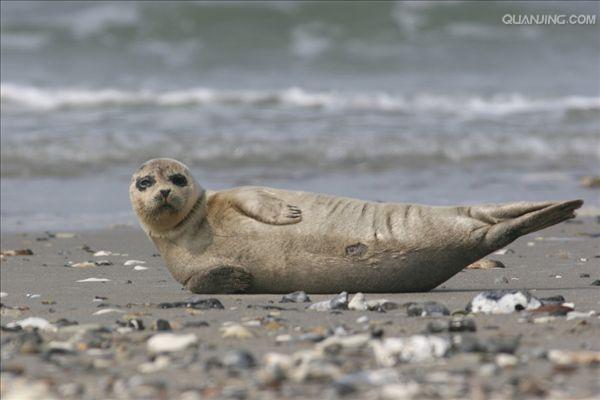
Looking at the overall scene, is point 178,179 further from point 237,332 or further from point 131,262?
point 237,332

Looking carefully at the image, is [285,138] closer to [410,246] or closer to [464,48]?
[410,246]

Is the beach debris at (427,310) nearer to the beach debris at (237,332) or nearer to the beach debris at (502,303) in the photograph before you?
the beach debris at (502,303)

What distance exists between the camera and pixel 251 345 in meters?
4.12

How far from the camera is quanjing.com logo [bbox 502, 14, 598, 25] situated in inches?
875

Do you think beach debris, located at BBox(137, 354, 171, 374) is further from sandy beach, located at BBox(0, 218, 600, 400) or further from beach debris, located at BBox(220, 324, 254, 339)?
beach debris, located at BBox(220, 324, 254, 339)

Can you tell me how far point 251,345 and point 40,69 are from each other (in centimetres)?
1562

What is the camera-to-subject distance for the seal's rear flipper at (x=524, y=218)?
201 inches

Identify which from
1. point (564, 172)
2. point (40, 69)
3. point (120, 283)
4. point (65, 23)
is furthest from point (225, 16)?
point (120, 283)

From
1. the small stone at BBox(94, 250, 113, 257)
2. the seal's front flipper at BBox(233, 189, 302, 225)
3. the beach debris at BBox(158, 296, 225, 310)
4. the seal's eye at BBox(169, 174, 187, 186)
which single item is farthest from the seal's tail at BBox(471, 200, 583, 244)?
the small stone at BBox(94, 250, 113, 257)

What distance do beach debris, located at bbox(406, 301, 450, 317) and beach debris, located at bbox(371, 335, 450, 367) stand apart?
799 mm

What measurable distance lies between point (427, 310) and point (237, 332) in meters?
0.84

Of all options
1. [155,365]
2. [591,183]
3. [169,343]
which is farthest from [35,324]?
[591,183]

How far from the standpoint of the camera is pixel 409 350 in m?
3.77

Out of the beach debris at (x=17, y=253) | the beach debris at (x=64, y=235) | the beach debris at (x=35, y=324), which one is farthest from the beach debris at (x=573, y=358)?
the beach debris at (x=64, y=235)
